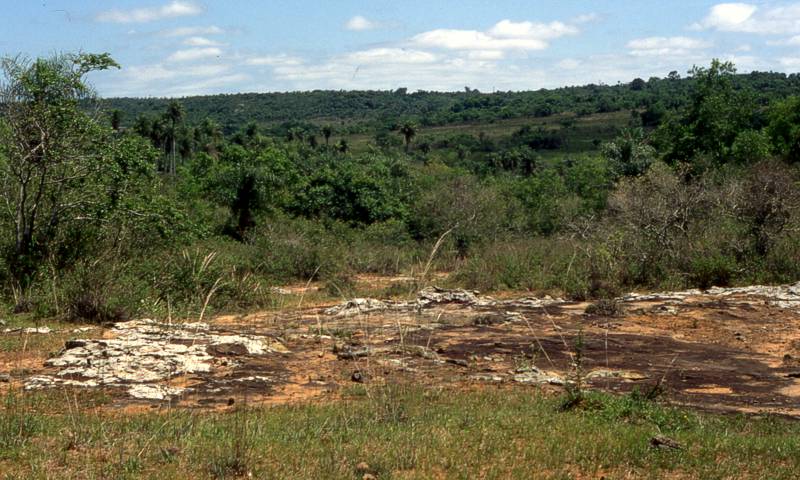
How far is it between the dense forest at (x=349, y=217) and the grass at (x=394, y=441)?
1178mm

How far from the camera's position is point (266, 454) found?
5.68m

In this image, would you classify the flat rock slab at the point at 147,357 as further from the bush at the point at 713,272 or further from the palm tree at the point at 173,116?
the palm tree at the point at 173,116

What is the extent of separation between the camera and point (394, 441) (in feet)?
19.9

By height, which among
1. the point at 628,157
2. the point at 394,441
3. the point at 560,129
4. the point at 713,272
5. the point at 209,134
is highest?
the point at 560,129

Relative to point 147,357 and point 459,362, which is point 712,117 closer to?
point 459,362

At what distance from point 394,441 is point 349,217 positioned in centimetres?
2595

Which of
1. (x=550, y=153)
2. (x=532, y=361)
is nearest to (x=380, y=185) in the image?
(x=532, y=361)

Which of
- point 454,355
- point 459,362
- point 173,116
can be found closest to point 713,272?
point 454,355

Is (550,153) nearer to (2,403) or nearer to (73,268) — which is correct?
(73,268)

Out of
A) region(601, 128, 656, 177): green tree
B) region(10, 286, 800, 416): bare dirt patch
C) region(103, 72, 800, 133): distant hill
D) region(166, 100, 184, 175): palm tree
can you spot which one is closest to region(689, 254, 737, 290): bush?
region(10, 286, 800, 416): bare dirt patch

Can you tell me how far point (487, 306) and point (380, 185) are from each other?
1763cm

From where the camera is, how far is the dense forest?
Result: 567 inches

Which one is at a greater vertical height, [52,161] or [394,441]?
[52,161]

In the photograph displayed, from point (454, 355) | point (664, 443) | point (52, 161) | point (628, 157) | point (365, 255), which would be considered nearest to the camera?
point (664, 443)
